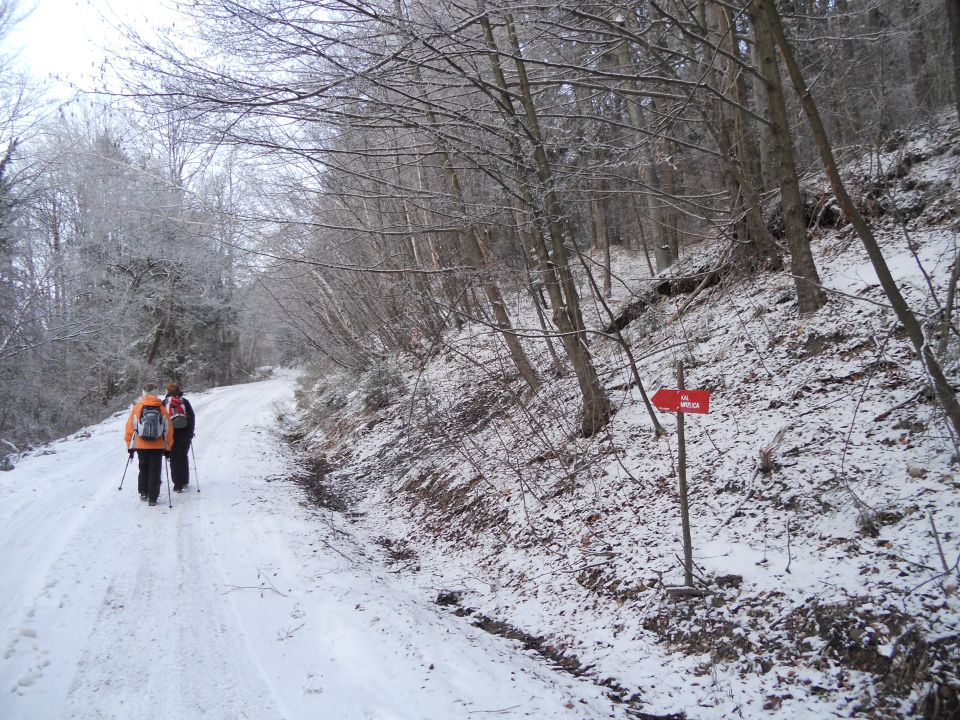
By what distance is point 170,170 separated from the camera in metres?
6.25

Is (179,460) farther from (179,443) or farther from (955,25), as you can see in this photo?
(955,25)

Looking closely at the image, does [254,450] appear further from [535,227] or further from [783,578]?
[783,578]

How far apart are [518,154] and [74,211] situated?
23.9 m

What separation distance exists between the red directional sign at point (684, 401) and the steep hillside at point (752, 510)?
1208mm

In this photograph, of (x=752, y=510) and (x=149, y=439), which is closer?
(x=752, y=510)

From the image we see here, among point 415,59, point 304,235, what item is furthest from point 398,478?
point 415,59

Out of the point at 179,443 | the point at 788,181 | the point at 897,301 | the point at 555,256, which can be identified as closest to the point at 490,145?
the point at 555,256

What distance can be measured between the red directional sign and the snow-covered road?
2.22 meters

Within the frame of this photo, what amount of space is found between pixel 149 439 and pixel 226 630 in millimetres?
4318

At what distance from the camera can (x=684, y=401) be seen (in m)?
4.29

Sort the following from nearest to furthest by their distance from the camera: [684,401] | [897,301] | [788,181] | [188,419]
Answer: [897,301] < [684,401] < [788,181] < [188,419]

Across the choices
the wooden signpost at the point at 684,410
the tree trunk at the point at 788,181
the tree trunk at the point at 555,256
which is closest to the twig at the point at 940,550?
the wooden signpost at the point at 684,410

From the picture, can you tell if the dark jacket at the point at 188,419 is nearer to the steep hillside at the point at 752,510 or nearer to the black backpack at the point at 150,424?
the black backpack at the point at 150,424

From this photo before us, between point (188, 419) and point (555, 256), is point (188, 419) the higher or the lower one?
the lower one
